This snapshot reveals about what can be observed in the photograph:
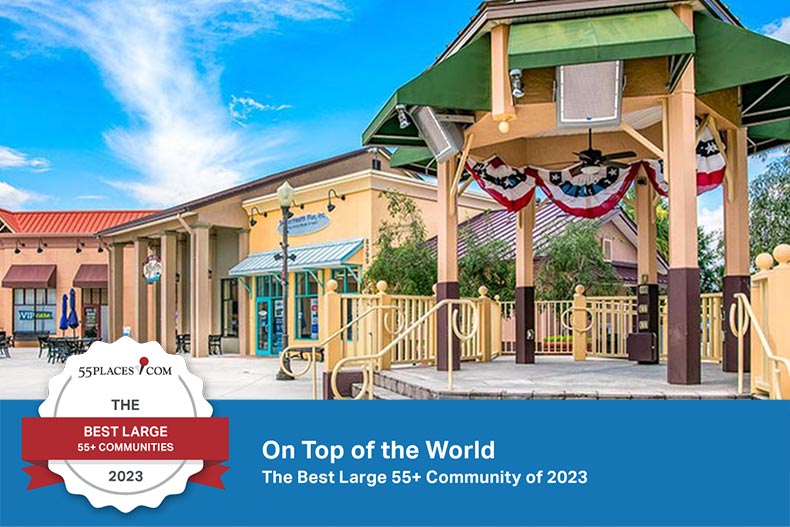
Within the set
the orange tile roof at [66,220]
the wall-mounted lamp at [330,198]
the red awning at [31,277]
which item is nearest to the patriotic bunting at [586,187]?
the wall-mounted lamp at [330,198]

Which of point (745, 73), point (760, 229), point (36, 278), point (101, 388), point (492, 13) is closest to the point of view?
point (101, 388)

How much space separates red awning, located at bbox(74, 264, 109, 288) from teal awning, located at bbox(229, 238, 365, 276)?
11494mm

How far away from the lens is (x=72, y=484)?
4.73 meters

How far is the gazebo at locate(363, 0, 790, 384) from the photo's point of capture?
7512 millimetres

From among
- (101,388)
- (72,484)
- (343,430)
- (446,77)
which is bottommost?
(72,484)

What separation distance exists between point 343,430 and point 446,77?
4.68 metres

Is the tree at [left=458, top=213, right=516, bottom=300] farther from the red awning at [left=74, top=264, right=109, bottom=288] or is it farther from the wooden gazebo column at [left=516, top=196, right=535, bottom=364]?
the red awning at [left=74, top=264, right=109, bottom=288]

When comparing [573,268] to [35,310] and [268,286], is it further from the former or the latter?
[35,310]

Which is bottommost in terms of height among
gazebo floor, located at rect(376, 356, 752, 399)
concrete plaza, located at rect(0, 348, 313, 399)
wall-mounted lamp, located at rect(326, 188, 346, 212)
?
concrete plaza, located at rect(0, 348, 313, 399)

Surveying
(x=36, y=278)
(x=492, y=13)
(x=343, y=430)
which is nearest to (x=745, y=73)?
(x=492, y=13)

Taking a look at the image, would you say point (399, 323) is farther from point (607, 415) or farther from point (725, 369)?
point (607, 415)

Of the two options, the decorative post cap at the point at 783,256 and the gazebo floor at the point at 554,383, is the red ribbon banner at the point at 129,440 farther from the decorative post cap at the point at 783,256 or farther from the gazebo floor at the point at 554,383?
the decorative post cap at the point at 783,256

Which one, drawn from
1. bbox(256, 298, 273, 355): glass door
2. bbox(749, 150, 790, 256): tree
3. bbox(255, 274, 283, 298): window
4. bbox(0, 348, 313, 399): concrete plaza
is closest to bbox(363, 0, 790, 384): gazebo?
bbox(0, 348, 313, 399): concrete plaza

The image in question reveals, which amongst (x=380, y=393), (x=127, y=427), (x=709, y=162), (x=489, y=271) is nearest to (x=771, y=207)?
(x=489, y=271)
